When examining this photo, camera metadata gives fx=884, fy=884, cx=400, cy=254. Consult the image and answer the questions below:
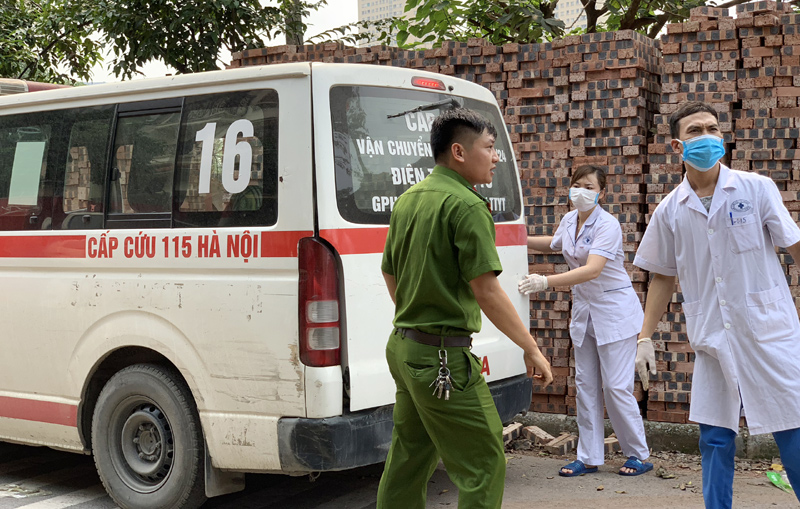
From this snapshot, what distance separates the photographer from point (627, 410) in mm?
5680

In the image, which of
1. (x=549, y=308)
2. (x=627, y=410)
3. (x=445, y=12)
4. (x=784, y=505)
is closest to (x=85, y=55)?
(x=445, y=12)

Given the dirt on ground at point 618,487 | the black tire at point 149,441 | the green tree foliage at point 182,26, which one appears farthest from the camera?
the green tree foliage at point 182,26

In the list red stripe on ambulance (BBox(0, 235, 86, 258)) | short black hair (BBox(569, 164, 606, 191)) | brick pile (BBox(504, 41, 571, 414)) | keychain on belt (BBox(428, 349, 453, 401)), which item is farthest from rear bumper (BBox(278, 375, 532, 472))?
brick pile (BBox(504, 41, 571, 414))

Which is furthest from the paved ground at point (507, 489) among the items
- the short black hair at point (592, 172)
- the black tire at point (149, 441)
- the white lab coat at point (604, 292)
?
the short black hair at point (592, 172)

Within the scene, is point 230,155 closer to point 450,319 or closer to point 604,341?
point 450,319

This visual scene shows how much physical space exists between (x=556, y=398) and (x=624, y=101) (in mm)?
2305

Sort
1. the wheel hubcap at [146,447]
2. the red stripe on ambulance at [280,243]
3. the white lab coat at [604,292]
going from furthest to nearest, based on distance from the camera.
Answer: the white lab coat at [604,292], the wheel hubcap at [146,447], the red stripe on ambulance at [280,243]

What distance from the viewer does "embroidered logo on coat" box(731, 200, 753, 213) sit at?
3.90 metres

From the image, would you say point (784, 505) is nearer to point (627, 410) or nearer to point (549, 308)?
point (627, 410)

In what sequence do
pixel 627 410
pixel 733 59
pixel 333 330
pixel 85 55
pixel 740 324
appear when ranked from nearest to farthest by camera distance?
pixel 740 324 → pixel 333 330 → pixel 627 410 → pixel 733 59 → pixel 85 55

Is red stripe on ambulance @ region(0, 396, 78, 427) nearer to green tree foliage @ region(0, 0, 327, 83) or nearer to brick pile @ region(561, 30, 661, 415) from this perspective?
brick pile @ region(561, 30, 661, 415)

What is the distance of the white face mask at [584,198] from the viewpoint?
18.9ft

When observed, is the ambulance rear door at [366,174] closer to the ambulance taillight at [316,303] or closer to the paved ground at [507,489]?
the ambulance taillight at [316,303]

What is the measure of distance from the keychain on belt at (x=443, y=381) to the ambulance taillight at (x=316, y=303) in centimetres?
92
